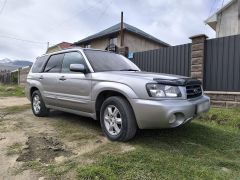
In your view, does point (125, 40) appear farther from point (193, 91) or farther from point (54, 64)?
point (193, 91)

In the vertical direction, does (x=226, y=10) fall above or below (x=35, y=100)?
above

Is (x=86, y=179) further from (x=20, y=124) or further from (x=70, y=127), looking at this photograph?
(x=20, y=124)

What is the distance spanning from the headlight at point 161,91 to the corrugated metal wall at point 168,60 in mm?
4449

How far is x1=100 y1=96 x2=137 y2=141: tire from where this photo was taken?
3846mm

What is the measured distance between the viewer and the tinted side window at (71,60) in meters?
5.01

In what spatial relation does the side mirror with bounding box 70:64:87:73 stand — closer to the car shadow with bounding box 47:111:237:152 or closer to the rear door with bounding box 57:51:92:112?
the rear door with bounding box 57:51:92:112

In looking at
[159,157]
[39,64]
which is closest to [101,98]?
[159,157]

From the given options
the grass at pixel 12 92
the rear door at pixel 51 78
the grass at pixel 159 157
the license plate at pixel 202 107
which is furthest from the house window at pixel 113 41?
the license plate at pixel 202 107

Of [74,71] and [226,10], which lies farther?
[226,10]

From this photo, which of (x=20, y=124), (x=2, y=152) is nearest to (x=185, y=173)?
(x=2, y=152)

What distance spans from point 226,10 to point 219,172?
14775 millimetres

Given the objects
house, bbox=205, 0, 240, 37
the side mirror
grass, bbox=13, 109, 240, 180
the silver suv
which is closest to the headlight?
the silver suv

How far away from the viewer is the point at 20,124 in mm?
5621

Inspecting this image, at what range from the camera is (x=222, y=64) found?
23.1 ft
